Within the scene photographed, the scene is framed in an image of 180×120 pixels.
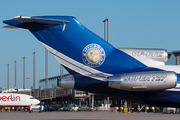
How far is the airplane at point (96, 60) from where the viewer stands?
46.1ft

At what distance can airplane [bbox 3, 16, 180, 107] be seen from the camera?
14.1 meters

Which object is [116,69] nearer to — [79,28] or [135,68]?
[135,68]

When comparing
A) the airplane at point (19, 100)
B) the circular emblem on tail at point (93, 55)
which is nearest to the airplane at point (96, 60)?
the circular emblem on tail at point (93, 55)

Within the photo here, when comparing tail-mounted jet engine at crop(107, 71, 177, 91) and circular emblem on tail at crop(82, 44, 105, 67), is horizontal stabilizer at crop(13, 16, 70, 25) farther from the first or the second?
tail-mounted jet engine at crop(107, 71, 177, 91)

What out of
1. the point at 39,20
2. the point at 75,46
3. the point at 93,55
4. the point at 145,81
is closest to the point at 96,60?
the point at 93,55

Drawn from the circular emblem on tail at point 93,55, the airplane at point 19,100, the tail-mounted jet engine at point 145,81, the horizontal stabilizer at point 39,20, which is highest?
the horizontal stabilizer at point 39,20

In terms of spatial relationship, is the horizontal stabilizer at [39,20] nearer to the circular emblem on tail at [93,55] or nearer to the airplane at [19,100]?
the circular emblem on tail at [93,55]

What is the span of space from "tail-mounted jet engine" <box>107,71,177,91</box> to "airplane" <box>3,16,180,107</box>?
2.5 inches

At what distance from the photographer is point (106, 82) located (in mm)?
14133

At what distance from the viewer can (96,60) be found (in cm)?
1452

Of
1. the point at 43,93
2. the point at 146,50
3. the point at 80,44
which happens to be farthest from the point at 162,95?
the point at 43,93

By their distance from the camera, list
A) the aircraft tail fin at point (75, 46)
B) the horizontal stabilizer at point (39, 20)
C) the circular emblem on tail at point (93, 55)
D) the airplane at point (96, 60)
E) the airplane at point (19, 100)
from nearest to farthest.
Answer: the horizontal stabilizer at point (39, 20) → the airplane at point (96, 60) → the aircraft tail fin at point (75, 46) → the circular emblem on tail at point (93, 55) → the airplane at point (19, 100)

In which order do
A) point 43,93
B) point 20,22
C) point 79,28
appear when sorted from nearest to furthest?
1. point 20,22
2. point 79,28
3. point 43,93

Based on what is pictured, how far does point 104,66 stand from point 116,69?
65 cm
